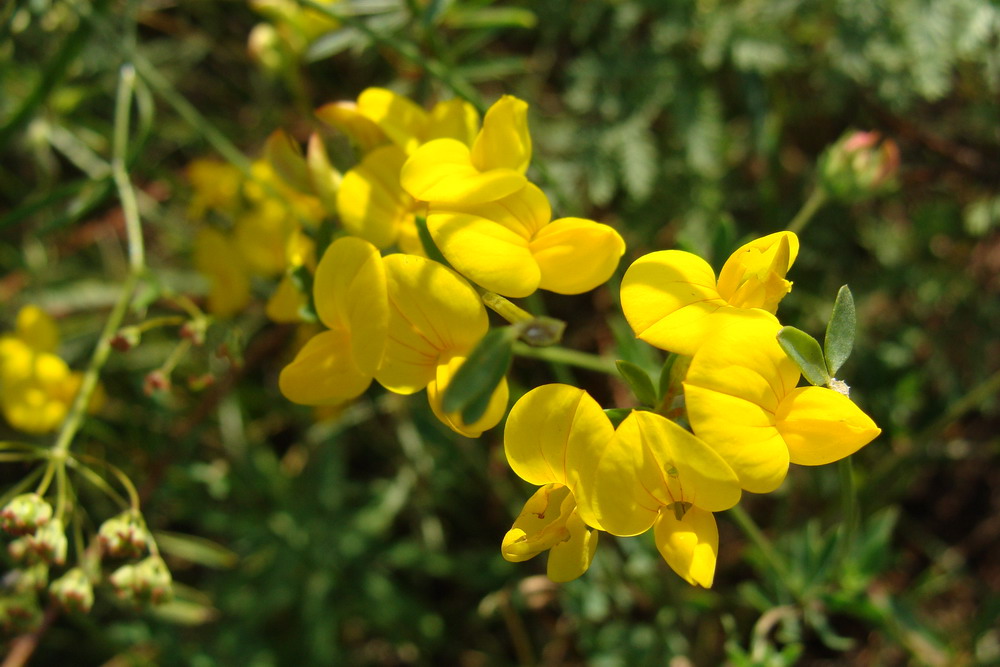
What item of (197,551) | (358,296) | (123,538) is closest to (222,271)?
(197,551)

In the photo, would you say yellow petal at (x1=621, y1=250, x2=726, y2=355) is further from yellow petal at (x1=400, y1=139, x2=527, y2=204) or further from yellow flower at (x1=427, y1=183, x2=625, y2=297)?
yellow petal at (x1=400, y1=139, x2=527, y2=204)

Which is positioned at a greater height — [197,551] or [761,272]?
[761,272]

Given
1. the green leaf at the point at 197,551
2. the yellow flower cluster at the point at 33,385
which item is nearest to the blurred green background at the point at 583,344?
the green leaf at the point at 197,551

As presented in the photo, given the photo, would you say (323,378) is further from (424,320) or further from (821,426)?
(821,426)

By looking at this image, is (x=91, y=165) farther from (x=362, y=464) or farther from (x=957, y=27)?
(x=957, y=27)

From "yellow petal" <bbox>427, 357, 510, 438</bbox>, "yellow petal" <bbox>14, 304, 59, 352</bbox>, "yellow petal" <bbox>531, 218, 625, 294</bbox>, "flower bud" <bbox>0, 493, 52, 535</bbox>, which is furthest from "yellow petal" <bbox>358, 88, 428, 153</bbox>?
"yellow petal" <bbox>14, 304, 59, 352</bbox>
